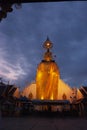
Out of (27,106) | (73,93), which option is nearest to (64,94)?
(73,93)

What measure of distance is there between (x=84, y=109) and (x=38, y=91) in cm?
1158

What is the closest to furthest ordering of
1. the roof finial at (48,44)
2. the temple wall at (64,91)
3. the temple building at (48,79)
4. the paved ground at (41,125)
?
the paved ground at (41,125)
the temple building at (48,79)
the roof finial at (48,44)
the temple wall at (64,91)

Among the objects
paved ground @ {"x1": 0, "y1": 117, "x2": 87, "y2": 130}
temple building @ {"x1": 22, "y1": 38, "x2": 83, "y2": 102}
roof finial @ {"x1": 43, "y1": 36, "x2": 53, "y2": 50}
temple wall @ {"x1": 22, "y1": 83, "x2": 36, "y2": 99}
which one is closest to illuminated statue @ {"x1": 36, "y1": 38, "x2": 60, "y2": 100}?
temple building @ {"x1": 22, "y1": 38, "x2": 83, "y2": 102}

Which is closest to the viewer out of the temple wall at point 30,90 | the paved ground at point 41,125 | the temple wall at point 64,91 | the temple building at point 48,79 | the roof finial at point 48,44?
the paved ground at point 41,125

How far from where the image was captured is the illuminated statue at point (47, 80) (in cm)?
5962

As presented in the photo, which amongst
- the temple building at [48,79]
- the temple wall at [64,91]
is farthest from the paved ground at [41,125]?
the temple wall at [64,91]

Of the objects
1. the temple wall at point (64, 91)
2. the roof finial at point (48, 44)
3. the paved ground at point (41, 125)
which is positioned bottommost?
the paved ground at point (41, 125)

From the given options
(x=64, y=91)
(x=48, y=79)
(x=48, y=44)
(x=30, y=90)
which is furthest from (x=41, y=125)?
(x=64, y=91)

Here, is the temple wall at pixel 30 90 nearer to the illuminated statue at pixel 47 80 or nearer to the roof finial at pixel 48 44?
the illuminated statue at pixel 47 80

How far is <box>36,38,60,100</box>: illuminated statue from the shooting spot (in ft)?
196

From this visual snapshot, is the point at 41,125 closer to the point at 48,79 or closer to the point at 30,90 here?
the point at 48,79

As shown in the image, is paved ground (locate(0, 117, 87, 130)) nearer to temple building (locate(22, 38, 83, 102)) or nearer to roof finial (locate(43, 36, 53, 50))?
temple building (locate(22, 38, 83, 102))

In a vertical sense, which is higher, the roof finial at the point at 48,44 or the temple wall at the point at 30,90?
the roof finial at the point at 48,44

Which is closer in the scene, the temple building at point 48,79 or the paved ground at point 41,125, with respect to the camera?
the paved ground at point 41,125
